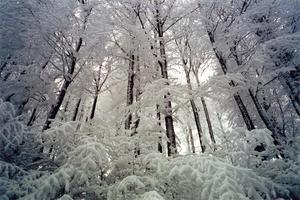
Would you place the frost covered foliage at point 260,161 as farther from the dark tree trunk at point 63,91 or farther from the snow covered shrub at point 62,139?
the dark tree trunk at point 63,91

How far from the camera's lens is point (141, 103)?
6.86 meters

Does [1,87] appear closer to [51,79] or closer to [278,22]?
[51,79]

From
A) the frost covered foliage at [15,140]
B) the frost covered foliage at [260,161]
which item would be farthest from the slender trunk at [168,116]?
the frost covered foliage at [15,140]

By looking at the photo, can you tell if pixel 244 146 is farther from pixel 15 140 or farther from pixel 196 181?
pixel 15 140

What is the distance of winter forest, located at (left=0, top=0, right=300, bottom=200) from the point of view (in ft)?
15.1

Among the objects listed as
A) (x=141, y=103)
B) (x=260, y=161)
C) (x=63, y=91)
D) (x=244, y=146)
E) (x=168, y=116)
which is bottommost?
(x=260, y=161)

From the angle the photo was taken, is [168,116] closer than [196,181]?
No

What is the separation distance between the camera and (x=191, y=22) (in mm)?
9555

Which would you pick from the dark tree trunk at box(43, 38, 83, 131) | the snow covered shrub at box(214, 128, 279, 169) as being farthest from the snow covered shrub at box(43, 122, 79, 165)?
the snow covered shrub at box(214, 128, 279, 169)

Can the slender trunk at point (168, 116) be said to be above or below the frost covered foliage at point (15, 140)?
above

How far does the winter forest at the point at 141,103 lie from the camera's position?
4.61 metres

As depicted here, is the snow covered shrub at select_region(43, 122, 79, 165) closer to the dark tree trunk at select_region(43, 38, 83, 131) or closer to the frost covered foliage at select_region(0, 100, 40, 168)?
the frost covered foliage at select_region(0, 100, 40, 168)

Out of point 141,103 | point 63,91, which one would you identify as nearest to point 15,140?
point 63,91

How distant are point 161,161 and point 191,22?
20.2ft
